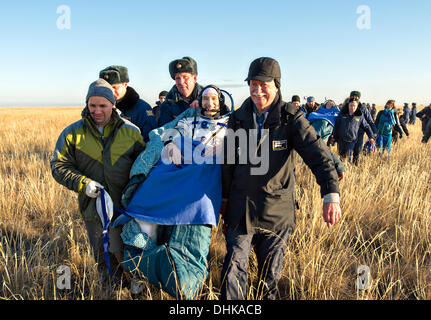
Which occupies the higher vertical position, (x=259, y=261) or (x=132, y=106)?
(x=132, y=106)

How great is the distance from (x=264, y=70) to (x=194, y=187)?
3.56 ft

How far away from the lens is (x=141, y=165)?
7.83ft

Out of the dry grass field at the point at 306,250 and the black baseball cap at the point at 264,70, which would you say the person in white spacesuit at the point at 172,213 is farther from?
the black baseball cap at the point at 264,70

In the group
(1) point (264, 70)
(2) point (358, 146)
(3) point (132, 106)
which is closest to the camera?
(1) point (264, 70)

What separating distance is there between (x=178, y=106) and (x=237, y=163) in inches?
64.7

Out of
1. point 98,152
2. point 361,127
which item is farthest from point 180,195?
point 361,127

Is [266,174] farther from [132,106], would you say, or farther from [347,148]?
[347,148]

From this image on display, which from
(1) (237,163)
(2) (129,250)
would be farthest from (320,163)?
(2) (129,250)

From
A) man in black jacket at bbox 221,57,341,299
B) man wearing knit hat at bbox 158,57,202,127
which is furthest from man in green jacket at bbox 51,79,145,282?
man wearing knit hat at bbox 158,57,202,127

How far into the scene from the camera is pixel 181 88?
341 cm

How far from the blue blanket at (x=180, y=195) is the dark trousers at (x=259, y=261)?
27 centimetres
